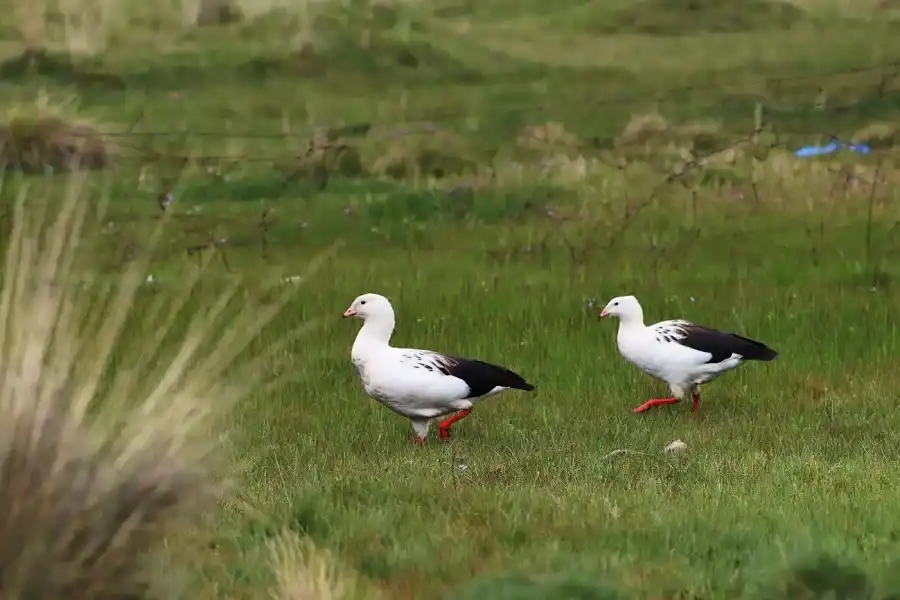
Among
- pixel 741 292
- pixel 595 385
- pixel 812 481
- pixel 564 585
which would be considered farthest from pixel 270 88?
pixel 564 585

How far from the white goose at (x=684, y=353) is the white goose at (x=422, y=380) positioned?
1.06 meters

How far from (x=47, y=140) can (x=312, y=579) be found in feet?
40.6

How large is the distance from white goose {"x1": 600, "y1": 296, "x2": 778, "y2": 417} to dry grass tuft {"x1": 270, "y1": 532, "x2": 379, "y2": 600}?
3.83 m

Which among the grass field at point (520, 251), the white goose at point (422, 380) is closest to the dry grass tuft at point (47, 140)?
the grass field at point (520, 251)

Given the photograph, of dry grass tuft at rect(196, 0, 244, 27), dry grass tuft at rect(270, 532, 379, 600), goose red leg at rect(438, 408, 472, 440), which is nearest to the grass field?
dry grass tuft at rect(270, 532, 379, 600)

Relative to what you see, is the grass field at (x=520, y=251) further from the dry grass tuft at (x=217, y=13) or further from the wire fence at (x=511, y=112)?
the dry grass tuft at (x=217, y=13)

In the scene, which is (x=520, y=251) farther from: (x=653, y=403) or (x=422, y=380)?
(x=422, y=380)

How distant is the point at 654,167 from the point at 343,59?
7.87 meters

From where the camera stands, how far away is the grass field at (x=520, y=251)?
5688 mm

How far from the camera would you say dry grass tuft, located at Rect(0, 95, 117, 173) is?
52.5 feet

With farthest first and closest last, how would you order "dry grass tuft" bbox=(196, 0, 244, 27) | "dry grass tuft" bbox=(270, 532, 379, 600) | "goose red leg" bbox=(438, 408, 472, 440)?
1. "dry grass tuft" bbox=(196, 0, 244, 27)
2. "goose red leg" bbox=(438, 408, 472, 440)
3. "dry grass tuft" bbox=(270, 532, 379, 600)

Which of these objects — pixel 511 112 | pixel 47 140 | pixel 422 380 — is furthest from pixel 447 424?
pixel 511 112

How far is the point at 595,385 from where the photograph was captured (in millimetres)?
9445

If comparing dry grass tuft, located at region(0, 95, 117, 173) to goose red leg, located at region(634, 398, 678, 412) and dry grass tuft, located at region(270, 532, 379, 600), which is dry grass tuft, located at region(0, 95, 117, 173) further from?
dry grass tuft, located at region(270, 532, 379, 600)
